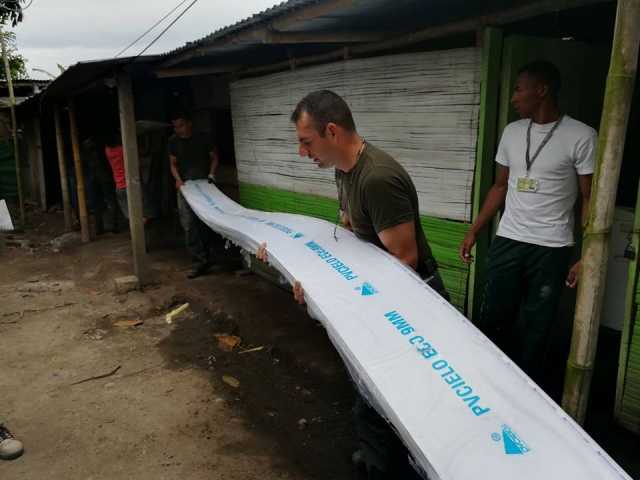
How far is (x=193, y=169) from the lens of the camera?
287 inches

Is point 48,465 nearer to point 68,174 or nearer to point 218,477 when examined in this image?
point 218,477

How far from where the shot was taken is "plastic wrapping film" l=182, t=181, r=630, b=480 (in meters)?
1.67

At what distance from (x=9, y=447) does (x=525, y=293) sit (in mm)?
3563

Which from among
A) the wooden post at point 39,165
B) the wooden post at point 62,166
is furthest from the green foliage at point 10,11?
the wooden post at point 62,166

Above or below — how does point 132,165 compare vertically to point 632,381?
above

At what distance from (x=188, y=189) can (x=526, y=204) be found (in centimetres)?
500

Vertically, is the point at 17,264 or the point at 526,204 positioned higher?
the point at 526,204

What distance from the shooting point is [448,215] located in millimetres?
3857

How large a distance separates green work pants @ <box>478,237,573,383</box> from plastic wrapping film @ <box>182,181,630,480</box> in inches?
40.5

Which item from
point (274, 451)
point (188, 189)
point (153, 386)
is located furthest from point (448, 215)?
point (188, 189)

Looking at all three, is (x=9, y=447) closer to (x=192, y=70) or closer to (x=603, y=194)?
(x=603, y=194)

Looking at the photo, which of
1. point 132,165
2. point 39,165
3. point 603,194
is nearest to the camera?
point 603,194

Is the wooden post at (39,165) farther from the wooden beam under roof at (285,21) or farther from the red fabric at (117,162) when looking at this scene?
the wooden beam under roof at (285,21)

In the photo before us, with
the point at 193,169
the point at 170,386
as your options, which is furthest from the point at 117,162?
the point at 170,386
